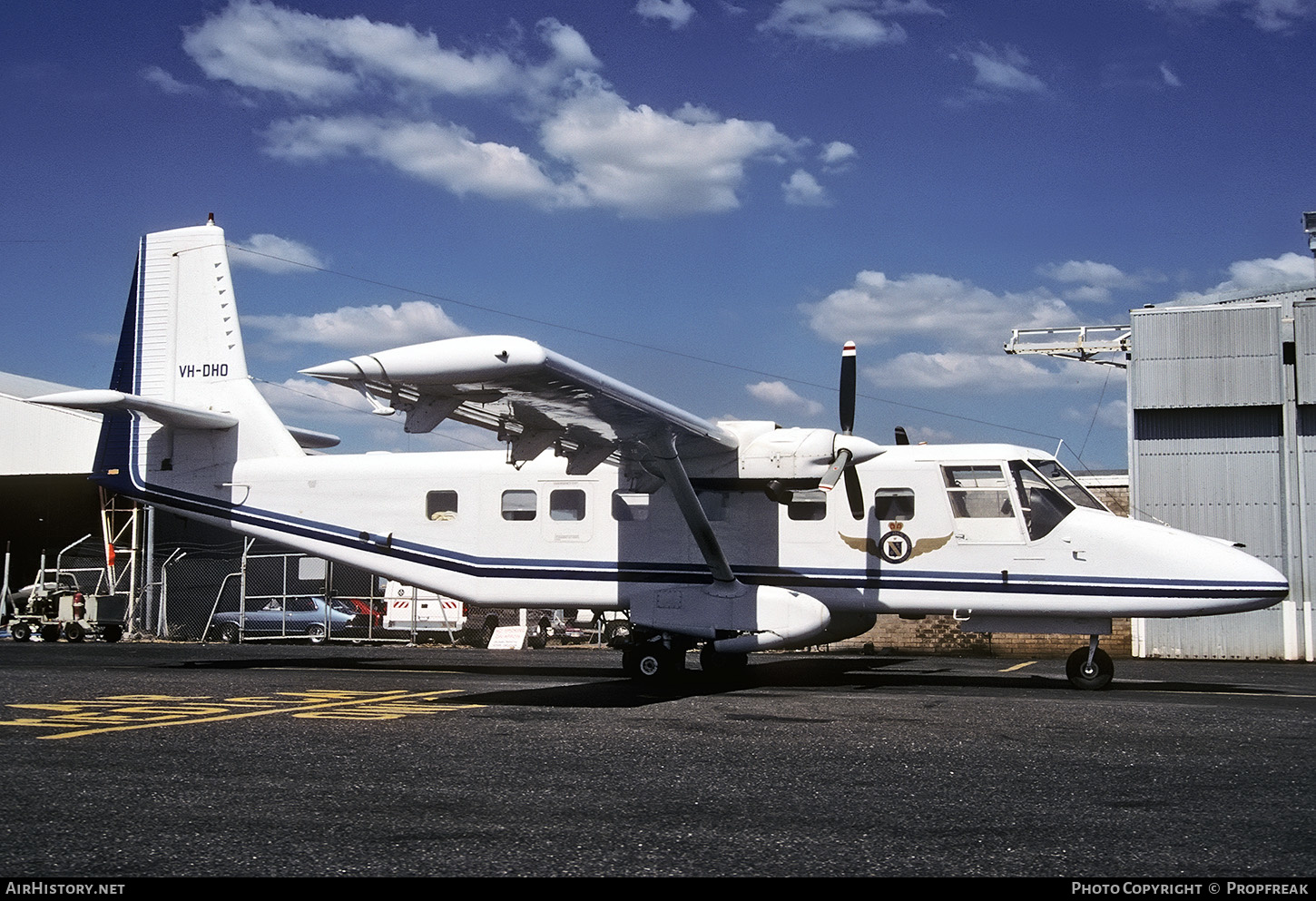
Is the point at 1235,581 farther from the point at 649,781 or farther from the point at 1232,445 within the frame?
the point at 1232,445

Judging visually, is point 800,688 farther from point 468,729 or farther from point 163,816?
point 163,816

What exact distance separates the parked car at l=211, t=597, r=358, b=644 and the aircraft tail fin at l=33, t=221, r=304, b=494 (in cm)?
1020

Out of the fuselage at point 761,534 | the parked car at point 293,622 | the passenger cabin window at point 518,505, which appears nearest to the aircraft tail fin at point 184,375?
the fuselage at point 761,534

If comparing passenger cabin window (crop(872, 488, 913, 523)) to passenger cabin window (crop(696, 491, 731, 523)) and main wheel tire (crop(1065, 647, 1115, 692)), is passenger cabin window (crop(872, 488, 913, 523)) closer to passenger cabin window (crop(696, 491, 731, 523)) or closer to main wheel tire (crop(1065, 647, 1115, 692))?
passenger cabin window (crop(696, 491, 731, 523))

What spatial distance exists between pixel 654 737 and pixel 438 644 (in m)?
20.7

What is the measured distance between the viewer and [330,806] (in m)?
6.04

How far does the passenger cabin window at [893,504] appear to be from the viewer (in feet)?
47.6

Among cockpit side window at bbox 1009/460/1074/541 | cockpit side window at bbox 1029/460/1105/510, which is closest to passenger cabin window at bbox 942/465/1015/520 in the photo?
cockpit side window at bbox 1009/460/1074/541

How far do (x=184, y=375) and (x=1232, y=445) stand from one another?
20.9 m

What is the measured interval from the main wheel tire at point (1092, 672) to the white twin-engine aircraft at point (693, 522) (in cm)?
3

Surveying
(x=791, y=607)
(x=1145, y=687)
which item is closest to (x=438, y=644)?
(x=791, y=607)

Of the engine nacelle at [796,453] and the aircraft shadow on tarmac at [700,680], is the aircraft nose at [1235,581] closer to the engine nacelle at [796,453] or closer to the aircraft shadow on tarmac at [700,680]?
the aircraft shadow on tarmac at [700,680]

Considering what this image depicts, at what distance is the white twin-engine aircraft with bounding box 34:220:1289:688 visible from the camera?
1351 centimetres
